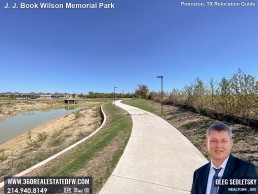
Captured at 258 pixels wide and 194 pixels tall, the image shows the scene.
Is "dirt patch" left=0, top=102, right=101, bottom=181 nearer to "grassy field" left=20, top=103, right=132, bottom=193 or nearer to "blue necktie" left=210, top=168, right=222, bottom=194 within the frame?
"grassy field" left=20, top=103, right=132, bottom=193

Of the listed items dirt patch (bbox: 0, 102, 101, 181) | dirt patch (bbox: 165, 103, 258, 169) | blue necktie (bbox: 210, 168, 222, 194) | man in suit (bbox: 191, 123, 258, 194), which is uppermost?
man in suit (bbox: 191, 123, 258, 194)

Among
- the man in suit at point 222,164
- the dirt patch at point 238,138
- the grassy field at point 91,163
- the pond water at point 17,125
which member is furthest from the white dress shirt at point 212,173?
the pond water at point 17,125

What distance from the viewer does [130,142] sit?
29.5 ft

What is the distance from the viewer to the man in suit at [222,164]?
1.72 metres

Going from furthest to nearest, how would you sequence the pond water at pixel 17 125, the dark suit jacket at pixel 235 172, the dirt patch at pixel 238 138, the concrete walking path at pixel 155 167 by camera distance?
1. the pond water at pixel 17 125
2. the dirt patch at pixel 238 138
3. the concrete walking path at pixel 155 167
4. the dark suit jacket at pixel 235 172

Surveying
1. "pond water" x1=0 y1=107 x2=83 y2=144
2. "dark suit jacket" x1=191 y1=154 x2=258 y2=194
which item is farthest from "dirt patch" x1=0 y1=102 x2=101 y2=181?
"dark suit jacket" x1=191 y1=154 x2=258 y2=194

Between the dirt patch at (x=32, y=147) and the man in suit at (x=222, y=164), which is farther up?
the man in suit at (x=222, y=164)

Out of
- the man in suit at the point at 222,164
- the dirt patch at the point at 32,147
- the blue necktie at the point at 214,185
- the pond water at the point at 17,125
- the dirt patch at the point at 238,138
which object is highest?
the man in suit at the point at 222,164

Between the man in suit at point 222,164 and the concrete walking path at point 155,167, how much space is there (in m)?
3.07

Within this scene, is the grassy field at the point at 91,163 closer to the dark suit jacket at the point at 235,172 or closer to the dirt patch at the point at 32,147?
the dirt patch at the point at 32,147

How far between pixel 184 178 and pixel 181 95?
2026 cm

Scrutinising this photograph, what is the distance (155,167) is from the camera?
607 cm

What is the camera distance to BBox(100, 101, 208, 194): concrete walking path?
4.86 metres

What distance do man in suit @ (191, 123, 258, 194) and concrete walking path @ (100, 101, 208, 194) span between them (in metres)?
3.07
